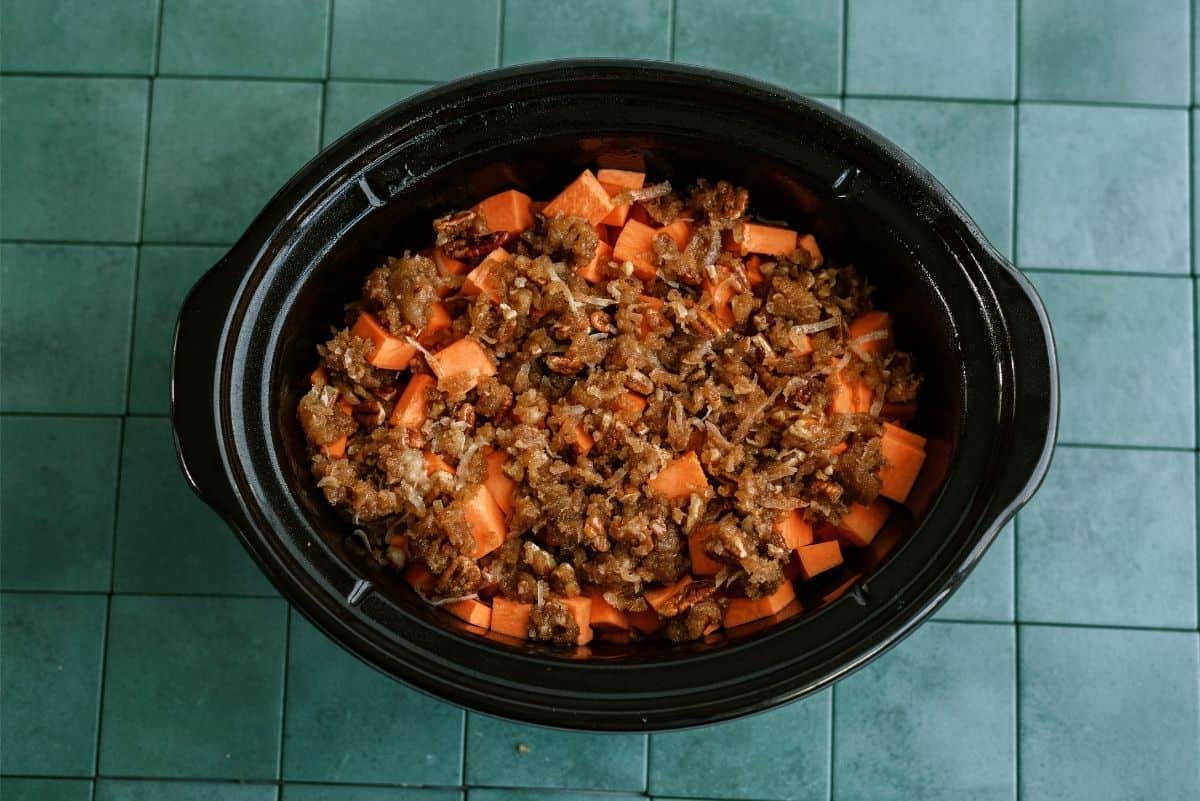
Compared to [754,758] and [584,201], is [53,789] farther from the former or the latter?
[584,201]

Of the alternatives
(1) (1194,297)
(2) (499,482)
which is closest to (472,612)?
(2) (499,482)

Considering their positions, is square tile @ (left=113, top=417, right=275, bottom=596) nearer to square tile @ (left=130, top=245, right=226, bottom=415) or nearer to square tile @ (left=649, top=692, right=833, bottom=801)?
square tile @ (left=130, top=245, right=226, bottom=415)

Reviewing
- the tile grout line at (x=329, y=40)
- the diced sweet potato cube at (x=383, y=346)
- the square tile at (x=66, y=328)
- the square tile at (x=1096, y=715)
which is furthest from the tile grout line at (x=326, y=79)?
the square tile at (x=1096, y=715)

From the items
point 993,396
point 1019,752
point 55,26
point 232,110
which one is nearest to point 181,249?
point 232,110

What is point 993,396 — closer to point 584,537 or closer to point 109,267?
point 584,537

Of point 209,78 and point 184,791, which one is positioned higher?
point 209,78

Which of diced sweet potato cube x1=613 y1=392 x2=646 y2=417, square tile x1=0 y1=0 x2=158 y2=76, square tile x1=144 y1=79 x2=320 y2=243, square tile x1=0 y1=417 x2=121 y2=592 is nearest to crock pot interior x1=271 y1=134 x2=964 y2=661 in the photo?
diced sweet potato cube x1=613 y1=392 x2=646 y2=417
